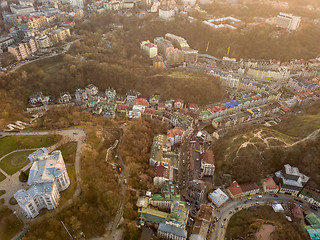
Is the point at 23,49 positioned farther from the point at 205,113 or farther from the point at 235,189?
the point at 235,189

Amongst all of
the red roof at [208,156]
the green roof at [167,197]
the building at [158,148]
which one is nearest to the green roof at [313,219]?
the red roof at [208,156]

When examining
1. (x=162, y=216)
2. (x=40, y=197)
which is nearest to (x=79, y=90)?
(x=40, y=197)

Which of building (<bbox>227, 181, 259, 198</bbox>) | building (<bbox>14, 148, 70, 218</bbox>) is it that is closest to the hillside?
building (<bbox>227, 181, 259, 198</bbox>)

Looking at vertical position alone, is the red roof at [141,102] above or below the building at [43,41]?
below

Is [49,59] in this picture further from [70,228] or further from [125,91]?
[70,228]

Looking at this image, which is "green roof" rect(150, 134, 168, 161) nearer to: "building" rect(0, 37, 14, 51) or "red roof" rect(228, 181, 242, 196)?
"red roof" rect(228, 181, 242, 196)

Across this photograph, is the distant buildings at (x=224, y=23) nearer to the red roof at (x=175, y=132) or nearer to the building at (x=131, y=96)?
the building at (x=131, y=96)
